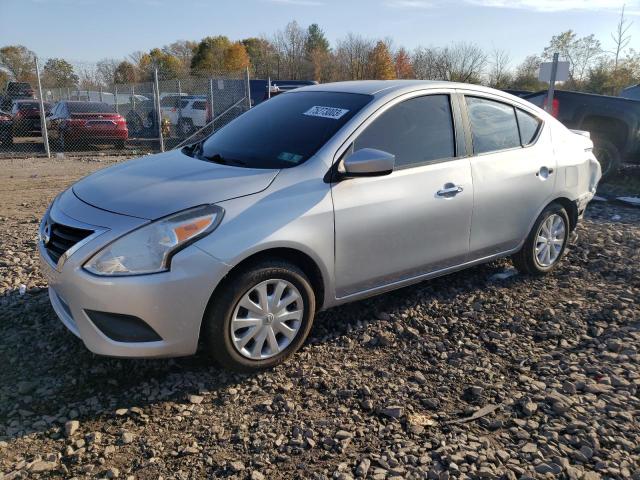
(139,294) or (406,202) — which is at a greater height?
(406,202)

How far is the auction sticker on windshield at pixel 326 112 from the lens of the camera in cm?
376

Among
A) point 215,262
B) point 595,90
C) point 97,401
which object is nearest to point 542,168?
point 215,262

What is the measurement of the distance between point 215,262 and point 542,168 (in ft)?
10.3

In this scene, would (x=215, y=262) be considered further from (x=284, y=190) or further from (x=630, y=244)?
(x=630, y=244)

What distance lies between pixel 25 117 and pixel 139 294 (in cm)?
1590

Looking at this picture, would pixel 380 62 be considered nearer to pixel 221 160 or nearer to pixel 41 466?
pixel 221 160

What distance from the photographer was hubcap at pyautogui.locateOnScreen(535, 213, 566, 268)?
4945mm

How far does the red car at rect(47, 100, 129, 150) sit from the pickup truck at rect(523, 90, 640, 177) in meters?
10.9

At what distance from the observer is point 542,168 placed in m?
4.70

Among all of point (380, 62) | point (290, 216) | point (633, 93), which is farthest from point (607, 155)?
point (380, 62)

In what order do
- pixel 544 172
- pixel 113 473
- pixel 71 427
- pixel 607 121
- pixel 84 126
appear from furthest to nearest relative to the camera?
1. pixel 84 126
2. pixel 607 121
3. pixel 544 172
4. pixel 71 427
5. pixel 113 473

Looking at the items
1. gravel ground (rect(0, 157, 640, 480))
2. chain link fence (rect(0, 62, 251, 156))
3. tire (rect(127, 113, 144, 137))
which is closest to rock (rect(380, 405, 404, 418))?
gravel ground (rect(0, 157, 640, 480))

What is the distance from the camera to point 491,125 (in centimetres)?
445

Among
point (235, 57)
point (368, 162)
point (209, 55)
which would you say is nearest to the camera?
point (368, 162)
